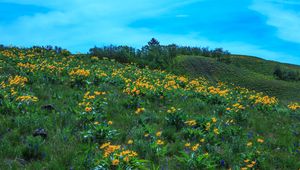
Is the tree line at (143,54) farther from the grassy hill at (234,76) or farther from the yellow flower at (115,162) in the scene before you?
the yellow flower at (115,162)

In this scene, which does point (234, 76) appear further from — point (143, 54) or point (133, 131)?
point (133, 131)

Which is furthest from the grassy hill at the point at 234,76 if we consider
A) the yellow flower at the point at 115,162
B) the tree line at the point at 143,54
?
the yellow flower at the point at 115,162

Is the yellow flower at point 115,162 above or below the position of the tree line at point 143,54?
below

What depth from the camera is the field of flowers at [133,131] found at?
5.93 m

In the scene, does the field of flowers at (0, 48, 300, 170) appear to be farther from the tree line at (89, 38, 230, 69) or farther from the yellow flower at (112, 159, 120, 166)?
the tree line at (89, 38, 230, 69)

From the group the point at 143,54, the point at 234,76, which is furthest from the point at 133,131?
the point at 234,76

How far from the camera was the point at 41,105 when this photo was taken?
30.6 ft

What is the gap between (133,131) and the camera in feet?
24.9

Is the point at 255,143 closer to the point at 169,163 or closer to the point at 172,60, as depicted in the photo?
the point at 169,163

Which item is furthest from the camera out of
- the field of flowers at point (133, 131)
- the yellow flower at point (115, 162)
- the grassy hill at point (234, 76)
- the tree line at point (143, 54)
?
the grassy hill at point (234, 76)

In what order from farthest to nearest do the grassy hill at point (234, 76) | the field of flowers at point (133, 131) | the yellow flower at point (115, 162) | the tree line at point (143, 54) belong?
the grassy hill at point (234, 76), the tree line at point (143, 54), the field of flowers at point (133, 131), the yellow flower at point (115, 162)

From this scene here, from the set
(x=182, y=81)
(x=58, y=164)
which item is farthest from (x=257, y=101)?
(x=58, y=164)

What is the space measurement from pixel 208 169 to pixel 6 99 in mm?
6216

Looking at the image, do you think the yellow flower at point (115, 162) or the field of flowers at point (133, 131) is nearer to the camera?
the yellow flower at point (115, 162)
